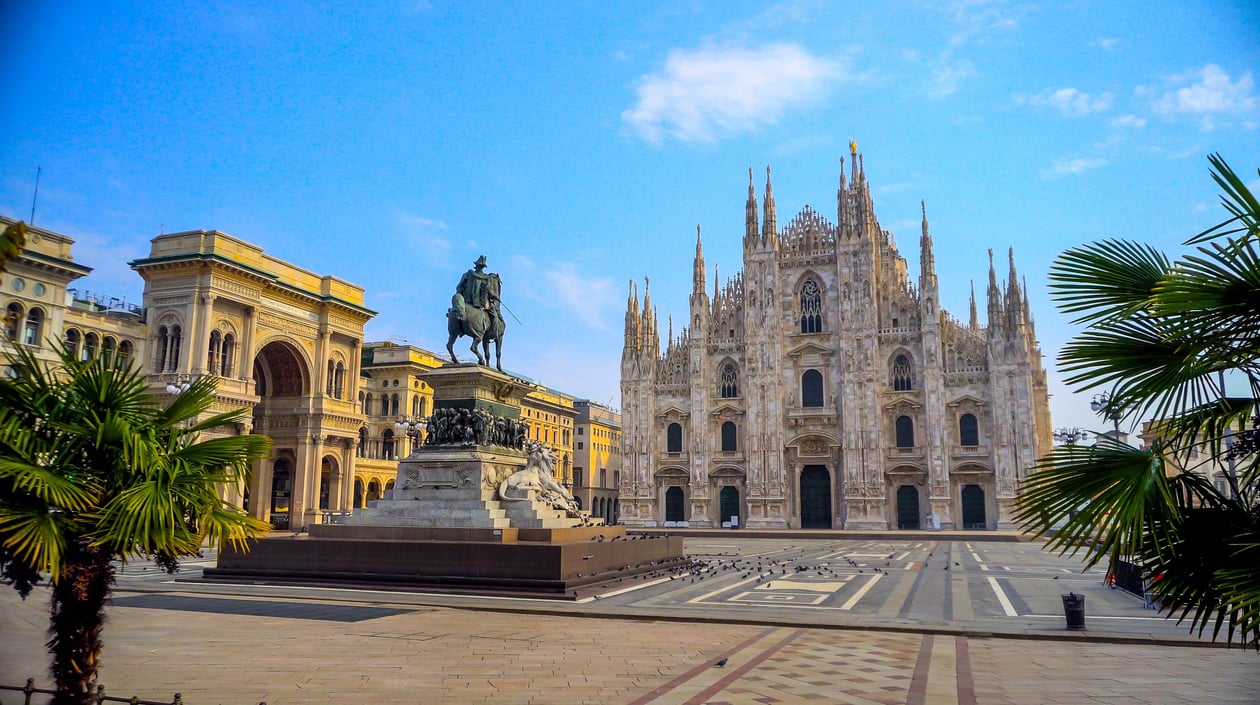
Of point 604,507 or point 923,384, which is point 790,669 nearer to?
point 923,384

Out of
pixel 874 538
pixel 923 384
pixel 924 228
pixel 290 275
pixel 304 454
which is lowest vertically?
pixel 874 538

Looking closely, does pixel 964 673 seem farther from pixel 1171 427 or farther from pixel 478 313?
pixel 478 313

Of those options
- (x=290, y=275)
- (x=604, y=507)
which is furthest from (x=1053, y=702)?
(x=604, y=507)

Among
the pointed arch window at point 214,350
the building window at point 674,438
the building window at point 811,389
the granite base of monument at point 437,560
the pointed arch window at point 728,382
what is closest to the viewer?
the granite base of monument at point 437,560

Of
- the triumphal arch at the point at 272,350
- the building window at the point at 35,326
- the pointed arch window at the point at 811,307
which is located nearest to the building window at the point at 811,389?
the pointed arch window at the point at 811,307

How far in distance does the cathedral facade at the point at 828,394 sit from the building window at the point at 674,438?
113 mm

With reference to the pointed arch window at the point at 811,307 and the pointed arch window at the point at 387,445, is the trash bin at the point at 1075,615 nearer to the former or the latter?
the pointed arch window at the point at 811,307

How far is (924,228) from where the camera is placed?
181 ft

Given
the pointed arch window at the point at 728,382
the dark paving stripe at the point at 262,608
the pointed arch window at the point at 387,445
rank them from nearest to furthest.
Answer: the dark paving stripe at the point at 262,608, the pointed arch window at the point at 728,382, the pointed arch window at the point at 387,445

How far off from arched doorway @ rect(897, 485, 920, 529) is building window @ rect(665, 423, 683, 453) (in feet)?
49.9

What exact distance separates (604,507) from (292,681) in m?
82.4

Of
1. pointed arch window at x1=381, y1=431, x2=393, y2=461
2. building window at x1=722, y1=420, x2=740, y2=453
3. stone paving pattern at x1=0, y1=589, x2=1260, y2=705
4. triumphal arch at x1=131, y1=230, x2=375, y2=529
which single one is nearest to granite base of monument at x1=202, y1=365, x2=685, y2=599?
stone paving pattern at x1=0, y1=589, x2=1260, y2=705

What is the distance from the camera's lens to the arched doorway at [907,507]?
178 ft

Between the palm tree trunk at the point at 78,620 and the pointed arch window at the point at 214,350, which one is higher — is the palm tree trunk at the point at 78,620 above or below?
below
